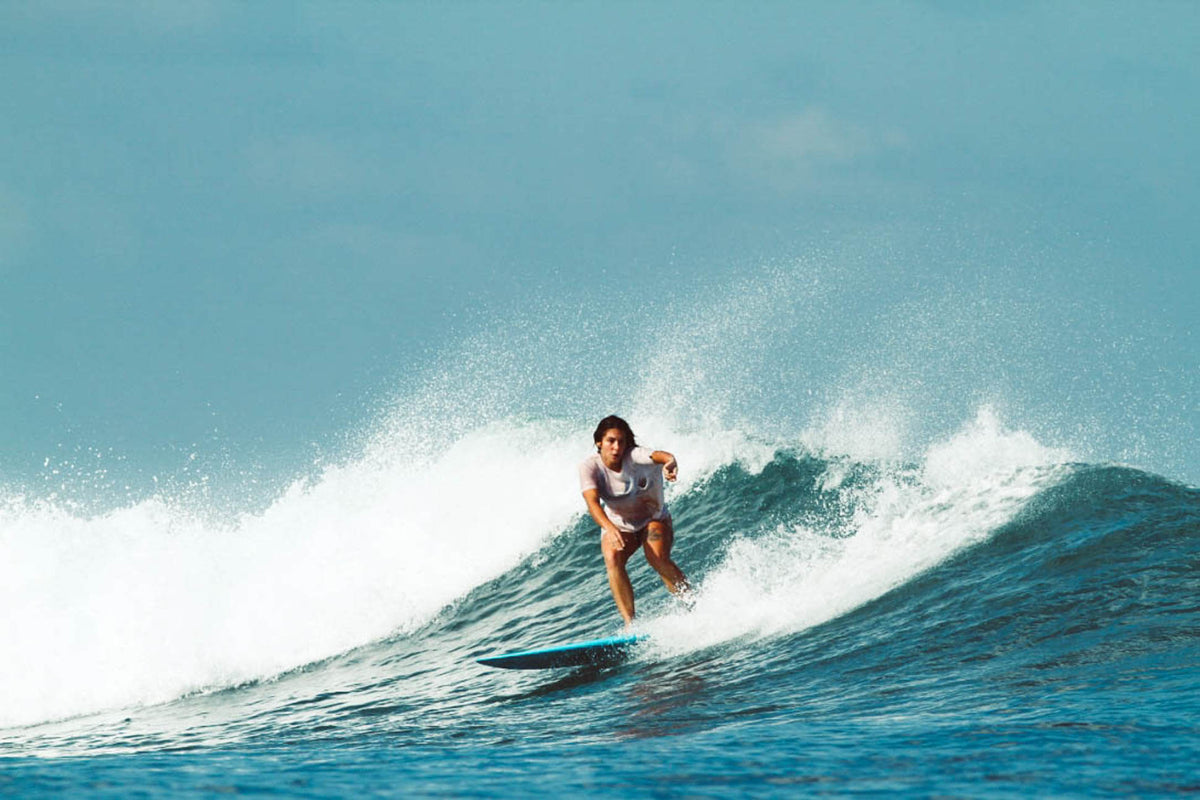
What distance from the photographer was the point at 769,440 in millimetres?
15773

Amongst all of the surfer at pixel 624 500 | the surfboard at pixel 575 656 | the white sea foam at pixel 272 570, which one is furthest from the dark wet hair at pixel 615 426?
the white sea foam at pixel 272 570

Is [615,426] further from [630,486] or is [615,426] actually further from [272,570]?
[272,570]

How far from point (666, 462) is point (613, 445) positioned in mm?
425

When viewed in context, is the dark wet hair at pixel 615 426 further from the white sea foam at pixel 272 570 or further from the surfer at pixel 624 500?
the white sea foam at pixel 272 570

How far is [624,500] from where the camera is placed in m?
8.45

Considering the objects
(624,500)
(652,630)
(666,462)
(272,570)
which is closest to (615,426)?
(666,462)

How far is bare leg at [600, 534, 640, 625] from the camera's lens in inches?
326

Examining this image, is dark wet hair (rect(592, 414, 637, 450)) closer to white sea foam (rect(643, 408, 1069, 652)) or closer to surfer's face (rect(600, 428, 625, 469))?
surfer's face (rect(600, 428, 625, 469))

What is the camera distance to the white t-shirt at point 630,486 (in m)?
8.36

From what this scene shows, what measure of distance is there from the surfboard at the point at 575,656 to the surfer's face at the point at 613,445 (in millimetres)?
1328

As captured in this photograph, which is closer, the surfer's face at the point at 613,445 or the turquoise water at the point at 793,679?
the turquoise water at the point at 793,679

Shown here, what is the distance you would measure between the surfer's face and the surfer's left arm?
249 millimetres

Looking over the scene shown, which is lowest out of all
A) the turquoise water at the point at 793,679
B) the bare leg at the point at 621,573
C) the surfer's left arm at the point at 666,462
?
the turquoise water at the point at 793,679

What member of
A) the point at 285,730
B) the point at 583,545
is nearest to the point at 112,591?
the point at 583,545
